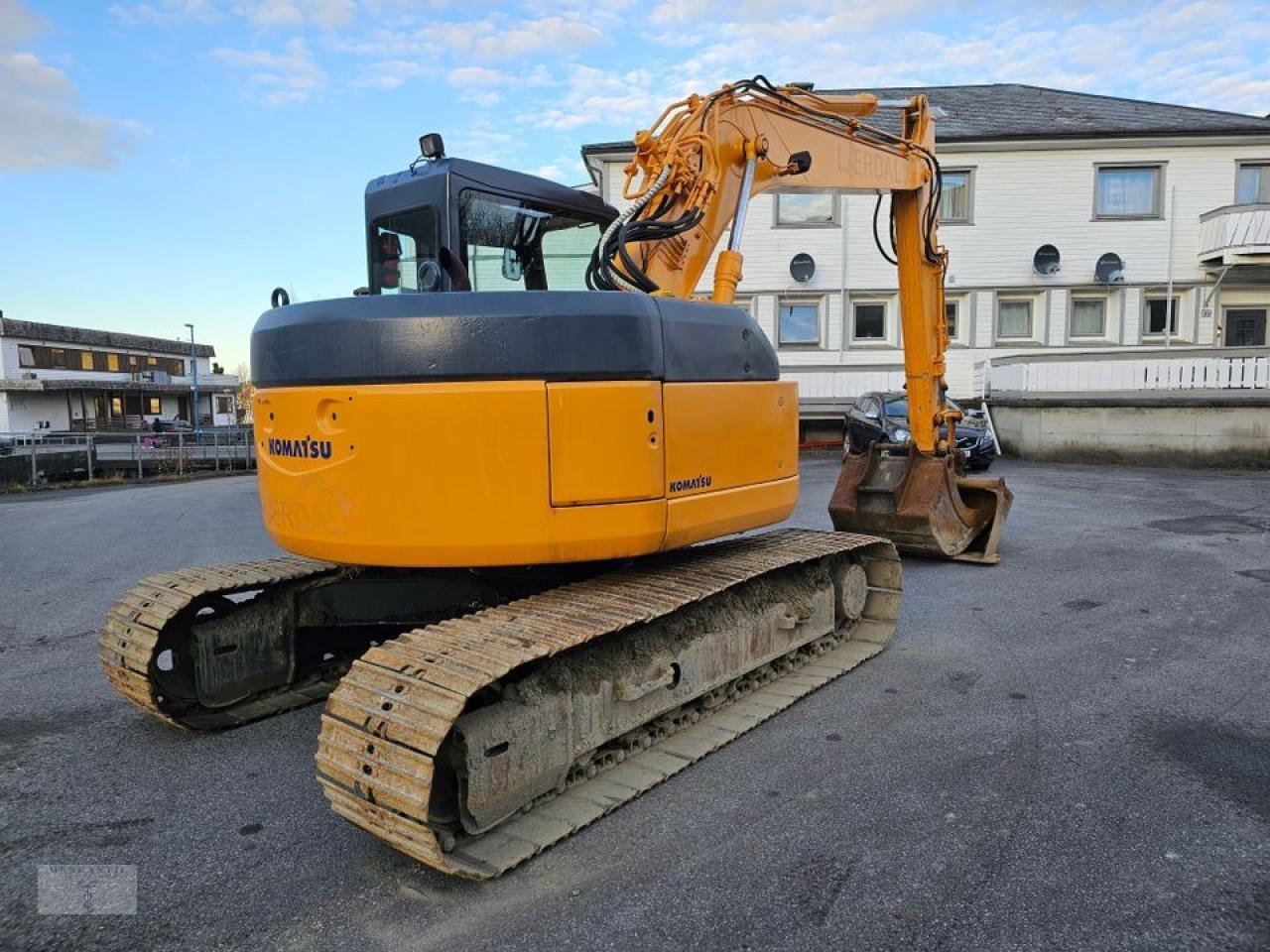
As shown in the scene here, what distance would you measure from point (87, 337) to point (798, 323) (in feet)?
174

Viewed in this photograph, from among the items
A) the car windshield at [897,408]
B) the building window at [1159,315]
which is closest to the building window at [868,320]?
the car windshield at [897,408]

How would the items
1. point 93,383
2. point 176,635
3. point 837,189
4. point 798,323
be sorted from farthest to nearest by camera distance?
point 93,383 → point 798,323 → point 837,189 → point 176,635

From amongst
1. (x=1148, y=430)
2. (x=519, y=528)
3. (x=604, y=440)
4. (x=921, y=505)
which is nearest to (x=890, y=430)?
(x=1148, y=430)

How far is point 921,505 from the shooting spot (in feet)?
26.3

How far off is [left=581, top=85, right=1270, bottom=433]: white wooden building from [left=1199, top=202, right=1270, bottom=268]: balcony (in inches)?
6.7

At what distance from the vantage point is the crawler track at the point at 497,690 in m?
2.90

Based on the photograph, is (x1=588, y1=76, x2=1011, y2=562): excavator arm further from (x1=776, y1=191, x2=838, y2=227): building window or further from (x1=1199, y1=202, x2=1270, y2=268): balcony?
(x1=1199, y1=202, x2=1270, y2=268): balcony

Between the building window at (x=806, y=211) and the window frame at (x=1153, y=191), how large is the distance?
20.9 feet

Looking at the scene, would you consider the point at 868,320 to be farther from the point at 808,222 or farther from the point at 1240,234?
the point at 1240,234

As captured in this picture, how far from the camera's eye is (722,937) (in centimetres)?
271

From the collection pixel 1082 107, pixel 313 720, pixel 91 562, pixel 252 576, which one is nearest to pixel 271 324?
pixel 252 576

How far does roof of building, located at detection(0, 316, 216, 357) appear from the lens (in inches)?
2005

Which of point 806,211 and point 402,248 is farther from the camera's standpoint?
point 806,211

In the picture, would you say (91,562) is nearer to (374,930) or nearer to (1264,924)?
(374,930)
